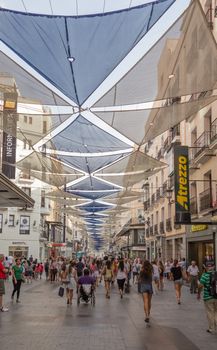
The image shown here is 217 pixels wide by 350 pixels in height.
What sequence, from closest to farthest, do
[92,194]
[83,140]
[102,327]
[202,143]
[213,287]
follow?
[213,287] < [102,327] < [83,140] < [202,143] < [92,194]

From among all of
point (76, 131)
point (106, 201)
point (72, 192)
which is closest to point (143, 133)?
point (76, 131)

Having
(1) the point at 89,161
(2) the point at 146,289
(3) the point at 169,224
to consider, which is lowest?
(2) the point at 146,289

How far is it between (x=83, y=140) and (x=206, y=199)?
32.6ft

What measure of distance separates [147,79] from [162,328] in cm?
577

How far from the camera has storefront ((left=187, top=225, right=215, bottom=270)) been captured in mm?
25391

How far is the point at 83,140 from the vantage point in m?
17.4

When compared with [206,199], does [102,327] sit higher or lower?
lower

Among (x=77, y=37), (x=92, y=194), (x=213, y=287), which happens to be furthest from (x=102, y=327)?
(x=92, y=194)

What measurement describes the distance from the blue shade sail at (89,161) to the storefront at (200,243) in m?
6.93

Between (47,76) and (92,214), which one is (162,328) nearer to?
(47,76)

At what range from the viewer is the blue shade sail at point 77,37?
9297 millimetres

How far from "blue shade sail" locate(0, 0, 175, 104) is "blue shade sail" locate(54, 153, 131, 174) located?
9144mm

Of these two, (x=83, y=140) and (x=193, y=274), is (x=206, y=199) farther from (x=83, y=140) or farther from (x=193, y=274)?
(x=83, y=140)

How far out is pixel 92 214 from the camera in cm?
4119
